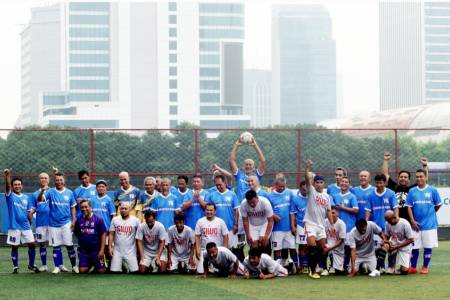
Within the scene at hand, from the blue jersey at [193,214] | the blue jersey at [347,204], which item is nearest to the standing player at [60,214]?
the blue jersey at [193,214]

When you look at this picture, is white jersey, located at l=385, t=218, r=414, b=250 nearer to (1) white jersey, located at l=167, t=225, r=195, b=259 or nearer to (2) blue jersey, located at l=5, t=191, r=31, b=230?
(1) white jersey, located at l=167, t=225, r=195, b=259

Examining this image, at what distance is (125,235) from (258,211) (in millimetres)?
2453

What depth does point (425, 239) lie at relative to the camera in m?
15.8

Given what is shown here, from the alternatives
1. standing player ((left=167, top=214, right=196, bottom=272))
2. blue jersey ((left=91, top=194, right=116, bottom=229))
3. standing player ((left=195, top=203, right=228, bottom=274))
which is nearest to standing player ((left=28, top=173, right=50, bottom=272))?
blue jersey ((left=91, top=194, right=116, bottom=229))

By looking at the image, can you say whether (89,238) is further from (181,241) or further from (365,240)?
(365,240)

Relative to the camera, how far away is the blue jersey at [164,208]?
16.3 meters

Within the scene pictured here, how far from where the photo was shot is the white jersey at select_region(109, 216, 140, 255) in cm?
1584

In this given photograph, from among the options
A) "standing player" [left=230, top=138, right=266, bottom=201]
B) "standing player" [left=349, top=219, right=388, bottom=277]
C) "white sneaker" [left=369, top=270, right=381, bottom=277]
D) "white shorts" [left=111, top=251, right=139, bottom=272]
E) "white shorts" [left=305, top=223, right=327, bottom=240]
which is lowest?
"white sneaker" [left=369, top=270, right=381, bottom=277]

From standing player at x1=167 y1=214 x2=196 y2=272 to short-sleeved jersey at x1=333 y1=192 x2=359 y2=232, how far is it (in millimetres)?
2579

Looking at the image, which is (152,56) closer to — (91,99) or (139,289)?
(91,99)

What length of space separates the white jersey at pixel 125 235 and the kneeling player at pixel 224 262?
171 cm

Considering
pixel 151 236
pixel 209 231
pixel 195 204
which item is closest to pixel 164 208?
pixel 195 204

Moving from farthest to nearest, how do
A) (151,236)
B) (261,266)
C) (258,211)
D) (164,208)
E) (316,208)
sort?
1. (164,208)
2. (151,236)
3. (258,211)
4. (316,208)
5. (261,266)

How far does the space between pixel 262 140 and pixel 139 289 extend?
50126 mm
